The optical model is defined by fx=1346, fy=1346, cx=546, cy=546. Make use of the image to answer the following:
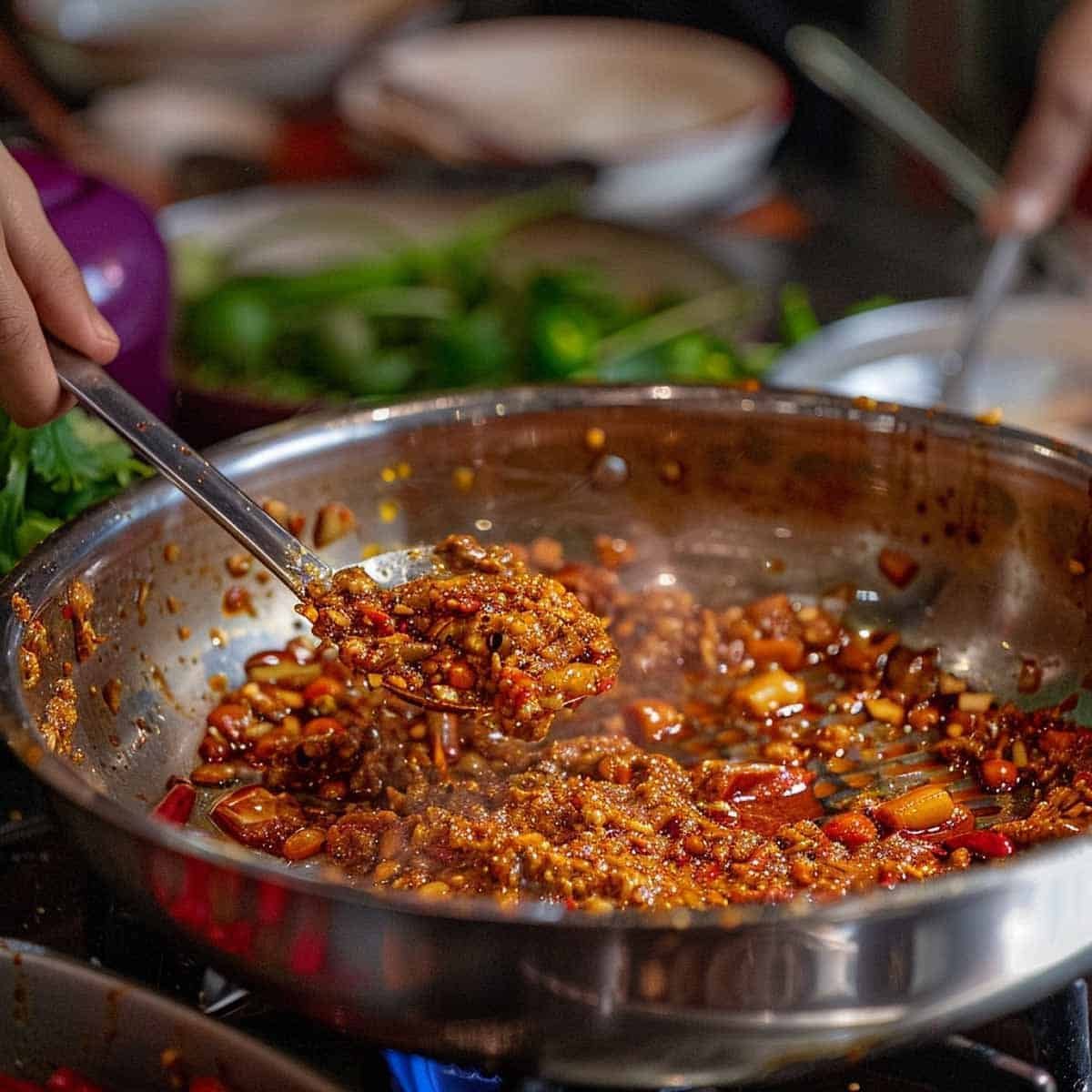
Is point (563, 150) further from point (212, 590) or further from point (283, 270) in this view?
point (212, 590)

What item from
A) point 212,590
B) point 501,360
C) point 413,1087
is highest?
point 501,360

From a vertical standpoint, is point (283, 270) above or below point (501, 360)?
above

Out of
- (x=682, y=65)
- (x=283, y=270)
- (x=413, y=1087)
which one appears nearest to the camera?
(x=413, y=1087)

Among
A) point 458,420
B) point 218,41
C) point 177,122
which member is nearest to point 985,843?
point 458,420

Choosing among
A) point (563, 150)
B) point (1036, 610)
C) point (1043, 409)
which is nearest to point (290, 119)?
point (563, 150)

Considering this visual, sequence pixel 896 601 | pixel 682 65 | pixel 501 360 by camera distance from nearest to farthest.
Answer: pixel 896 601, pixel 501 360, pixel 682 65
